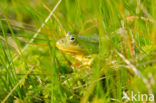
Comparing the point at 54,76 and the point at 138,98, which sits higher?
the point at 54,76

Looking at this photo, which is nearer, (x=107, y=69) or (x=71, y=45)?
(x=107, y=69)

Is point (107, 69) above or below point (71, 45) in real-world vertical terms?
below

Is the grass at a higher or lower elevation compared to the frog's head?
lower

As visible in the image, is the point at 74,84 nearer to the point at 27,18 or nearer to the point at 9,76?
the point at 9,76

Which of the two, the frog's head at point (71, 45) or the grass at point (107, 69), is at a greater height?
the frog's head at point (71, 45)

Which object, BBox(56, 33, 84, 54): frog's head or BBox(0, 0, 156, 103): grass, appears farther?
BBox(56, 33, 84, 54): frog's head

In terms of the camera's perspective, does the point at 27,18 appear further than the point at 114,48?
Yes

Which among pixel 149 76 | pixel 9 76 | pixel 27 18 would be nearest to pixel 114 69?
pixel 149 76

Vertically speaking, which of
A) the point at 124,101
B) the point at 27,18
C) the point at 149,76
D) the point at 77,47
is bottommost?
the point at 124,101

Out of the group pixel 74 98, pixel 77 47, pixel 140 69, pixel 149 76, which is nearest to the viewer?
pixel 149 76

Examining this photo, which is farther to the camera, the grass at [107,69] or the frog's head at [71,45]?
the frog's head at [71,45]

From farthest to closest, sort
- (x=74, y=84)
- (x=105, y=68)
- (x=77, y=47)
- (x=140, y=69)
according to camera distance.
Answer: (x=77, y=47), (x=74, y=84), (x=105, y=68), (x=140, y=69)
